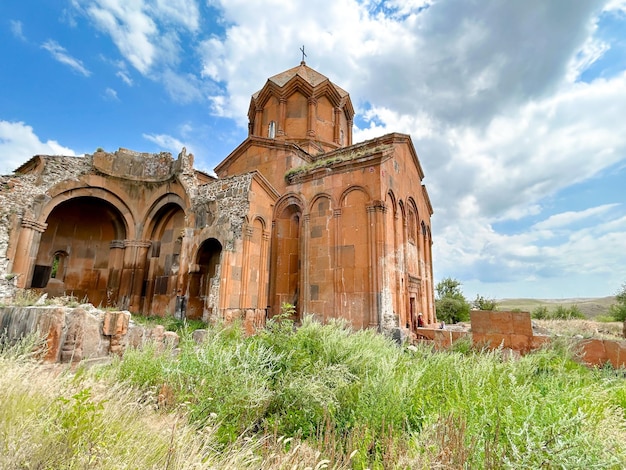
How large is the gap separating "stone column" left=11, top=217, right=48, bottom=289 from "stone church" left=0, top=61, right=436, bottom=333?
31mm

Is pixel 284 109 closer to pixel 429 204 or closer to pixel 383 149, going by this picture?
pixel 383 149

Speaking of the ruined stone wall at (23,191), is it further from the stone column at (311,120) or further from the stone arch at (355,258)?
the stone arch at (355,258)

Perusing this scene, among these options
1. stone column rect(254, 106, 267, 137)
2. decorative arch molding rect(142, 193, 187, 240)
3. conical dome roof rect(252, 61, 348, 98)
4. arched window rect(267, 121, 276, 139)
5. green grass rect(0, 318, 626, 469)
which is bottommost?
green grass rect(0, 318, 626, 469)

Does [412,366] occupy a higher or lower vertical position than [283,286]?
lower

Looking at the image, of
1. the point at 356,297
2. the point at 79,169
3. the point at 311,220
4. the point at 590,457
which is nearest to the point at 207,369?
the point at 590,457

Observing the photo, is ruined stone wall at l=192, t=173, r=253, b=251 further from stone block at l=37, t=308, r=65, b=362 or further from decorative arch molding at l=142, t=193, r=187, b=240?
stone block at l=37, t=308, r=65, b=362

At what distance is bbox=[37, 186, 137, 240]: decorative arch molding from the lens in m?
10.2

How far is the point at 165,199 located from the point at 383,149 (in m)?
8.21

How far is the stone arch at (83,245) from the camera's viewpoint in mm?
11742

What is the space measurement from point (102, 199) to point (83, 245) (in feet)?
7.56

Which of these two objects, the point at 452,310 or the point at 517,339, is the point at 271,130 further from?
the point at 452,310

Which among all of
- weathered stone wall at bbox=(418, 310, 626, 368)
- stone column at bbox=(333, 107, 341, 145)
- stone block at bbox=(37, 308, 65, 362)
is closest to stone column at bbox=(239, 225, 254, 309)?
stone block at bbox=(37, 308, 65, 362)

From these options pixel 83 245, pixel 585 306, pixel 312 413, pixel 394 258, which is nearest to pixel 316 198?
pixel 394 258

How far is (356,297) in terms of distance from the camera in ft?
30.7
